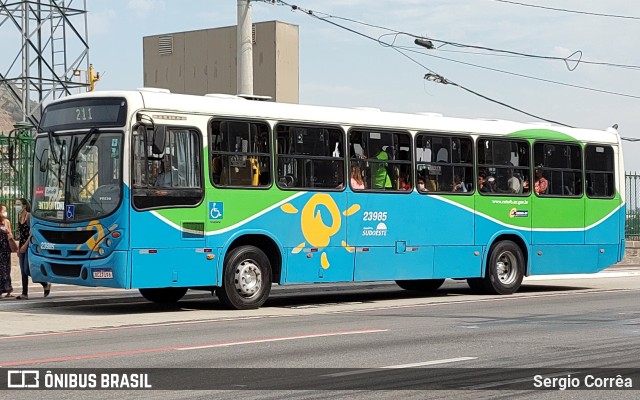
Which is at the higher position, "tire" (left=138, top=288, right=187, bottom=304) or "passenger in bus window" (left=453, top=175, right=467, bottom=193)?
"passenger in bus window" (left=453, top=175, right=467, bottom=193)

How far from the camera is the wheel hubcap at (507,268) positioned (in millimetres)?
23016

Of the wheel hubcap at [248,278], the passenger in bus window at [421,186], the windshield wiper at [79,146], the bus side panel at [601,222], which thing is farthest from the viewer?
the bus side panel at [601,222]

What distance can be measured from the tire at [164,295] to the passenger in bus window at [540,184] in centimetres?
750

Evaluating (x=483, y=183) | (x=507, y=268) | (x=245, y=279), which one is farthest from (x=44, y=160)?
(x=507, y=268)

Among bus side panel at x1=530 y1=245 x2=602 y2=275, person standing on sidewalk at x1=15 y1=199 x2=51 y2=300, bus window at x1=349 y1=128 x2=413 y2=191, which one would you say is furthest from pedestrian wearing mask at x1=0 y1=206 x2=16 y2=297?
bus side panel at x1=530 y1=245 x2=602 y2=275

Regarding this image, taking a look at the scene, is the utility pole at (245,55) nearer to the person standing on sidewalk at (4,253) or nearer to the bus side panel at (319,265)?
the bus side panel at (319,265)

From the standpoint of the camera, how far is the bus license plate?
57.2 ft

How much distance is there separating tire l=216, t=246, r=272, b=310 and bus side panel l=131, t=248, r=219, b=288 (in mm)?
337

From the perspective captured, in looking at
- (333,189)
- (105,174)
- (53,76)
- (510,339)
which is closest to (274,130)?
(333,189)

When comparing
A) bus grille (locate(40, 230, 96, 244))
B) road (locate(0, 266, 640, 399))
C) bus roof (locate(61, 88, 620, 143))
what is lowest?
road (locate(0, 266, 640, 399))

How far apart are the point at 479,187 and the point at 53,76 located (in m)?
27.1

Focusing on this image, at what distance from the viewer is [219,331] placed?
607 inches

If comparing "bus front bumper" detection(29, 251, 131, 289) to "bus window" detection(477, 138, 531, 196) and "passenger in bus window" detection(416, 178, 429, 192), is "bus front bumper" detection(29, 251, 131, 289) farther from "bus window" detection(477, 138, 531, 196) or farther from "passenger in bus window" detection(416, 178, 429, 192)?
"bus window" detection(477, 138, 531, 196)

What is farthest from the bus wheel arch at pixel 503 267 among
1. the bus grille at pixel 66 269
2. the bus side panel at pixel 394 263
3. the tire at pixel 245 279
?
the bus grille at pixel 66 269
